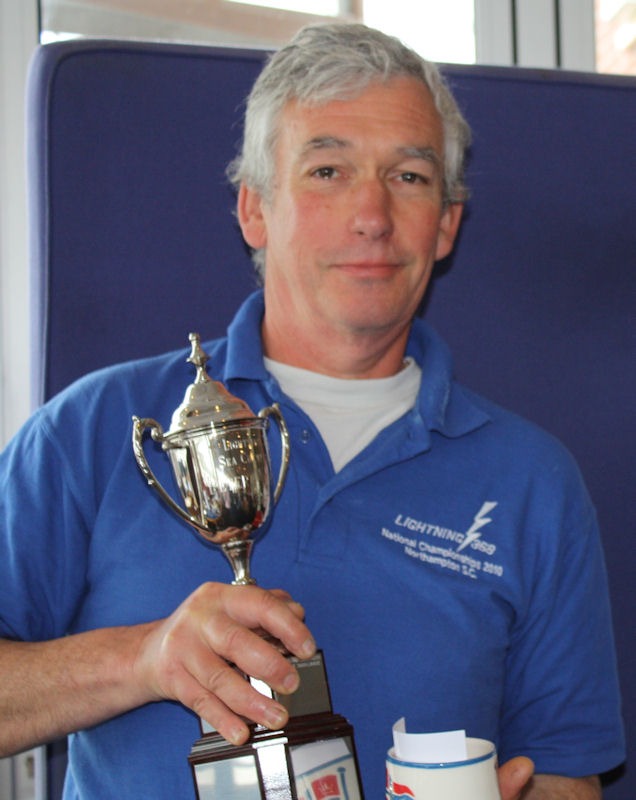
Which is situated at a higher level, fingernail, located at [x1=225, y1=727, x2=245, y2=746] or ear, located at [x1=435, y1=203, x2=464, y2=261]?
ear, located at [x1=435, y1=203, x2=464, y2=261]

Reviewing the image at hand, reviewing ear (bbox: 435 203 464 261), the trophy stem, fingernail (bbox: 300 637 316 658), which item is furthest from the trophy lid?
ear (bbox: 435 203 464 261)

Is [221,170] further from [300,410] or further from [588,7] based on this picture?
[588,7]

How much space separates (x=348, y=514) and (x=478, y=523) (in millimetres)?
194

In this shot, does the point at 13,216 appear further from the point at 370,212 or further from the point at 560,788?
the point at 560,788

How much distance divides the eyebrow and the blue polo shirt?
273mm

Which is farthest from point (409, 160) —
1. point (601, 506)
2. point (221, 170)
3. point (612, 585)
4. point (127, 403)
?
point (612, 585)

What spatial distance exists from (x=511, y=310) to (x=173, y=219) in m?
0.59

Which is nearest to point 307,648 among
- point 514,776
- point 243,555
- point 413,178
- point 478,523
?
point 243,555

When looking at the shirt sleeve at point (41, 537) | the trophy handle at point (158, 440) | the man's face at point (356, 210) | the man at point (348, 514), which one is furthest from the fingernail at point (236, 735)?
the man's face at point (356, 210)

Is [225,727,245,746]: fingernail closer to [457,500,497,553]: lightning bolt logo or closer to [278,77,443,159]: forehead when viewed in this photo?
[457,500,497,553]: lightning bolt logo

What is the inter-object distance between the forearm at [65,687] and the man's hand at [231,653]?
0.11m

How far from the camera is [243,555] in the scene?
108 centimetres

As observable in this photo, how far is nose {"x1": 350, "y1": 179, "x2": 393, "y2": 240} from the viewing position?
140 centimetres

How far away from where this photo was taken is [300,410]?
1.39 metres
